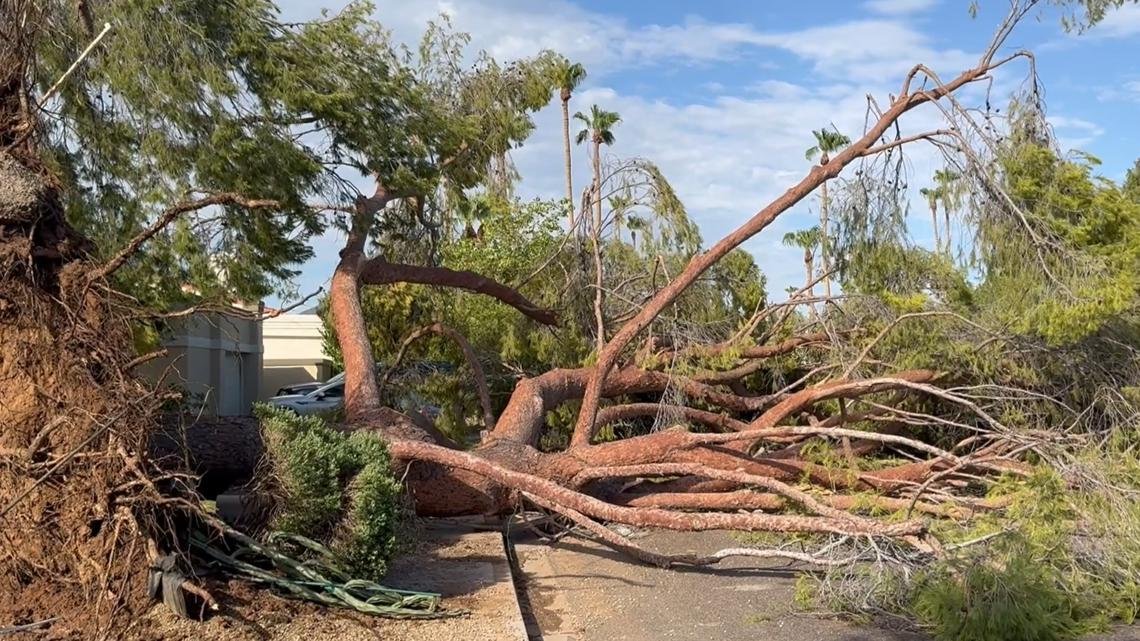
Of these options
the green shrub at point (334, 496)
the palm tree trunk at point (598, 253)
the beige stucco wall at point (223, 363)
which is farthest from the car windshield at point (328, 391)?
the green shrub at point (334, 496)

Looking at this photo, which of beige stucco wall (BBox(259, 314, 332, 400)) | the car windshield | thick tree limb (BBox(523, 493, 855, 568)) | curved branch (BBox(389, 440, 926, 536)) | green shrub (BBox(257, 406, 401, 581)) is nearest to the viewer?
green shrub (BBox(257, 406, 401, 581))

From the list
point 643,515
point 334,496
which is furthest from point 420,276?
point 334,496

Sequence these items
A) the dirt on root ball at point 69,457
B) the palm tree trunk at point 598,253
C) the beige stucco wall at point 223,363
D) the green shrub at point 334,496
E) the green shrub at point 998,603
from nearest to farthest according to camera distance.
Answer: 1. the dirt on root ball at point 69,457
2. the green shrub at point 998,603
3. the green shrub at point 334,496
4. the palm tree trunk at point 598,253
5. the beige stucco wall at point 223,363

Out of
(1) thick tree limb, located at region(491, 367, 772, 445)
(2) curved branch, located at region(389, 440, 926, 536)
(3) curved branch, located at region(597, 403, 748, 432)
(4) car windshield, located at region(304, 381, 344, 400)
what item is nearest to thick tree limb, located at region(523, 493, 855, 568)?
(2) curved branch, located at region(389, 440, 926, 536)

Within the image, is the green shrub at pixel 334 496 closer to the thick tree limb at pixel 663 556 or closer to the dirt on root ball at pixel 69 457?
the dirt on root ball at pixel 69 457

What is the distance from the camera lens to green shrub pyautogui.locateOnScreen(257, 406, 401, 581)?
25.0 feet

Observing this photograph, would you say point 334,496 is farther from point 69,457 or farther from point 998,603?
point 998,603

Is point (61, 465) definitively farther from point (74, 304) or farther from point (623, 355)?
point (623, 355)

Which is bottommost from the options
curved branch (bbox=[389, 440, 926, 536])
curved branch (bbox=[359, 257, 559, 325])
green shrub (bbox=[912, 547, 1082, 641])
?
green shrub (bbox=[912, 547, 1082, 641])

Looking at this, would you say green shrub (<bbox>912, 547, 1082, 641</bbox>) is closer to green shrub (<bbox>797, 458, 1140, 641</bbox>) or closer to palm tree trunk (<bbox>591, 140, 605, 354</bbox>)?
green shrub (<bbox>797, 458, 1140, 641</bbox>)

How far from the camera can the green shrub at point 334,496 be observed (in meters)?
7.62

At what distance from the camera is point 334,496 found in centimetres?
774

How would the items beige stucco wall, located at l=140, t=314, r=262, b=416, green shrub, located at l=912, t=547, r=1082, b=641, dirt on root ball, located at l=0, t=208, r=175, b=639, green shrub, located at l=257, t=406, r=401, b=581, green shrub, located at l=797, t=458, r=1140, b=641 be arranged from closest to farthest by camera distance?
dirt on root ball, located at l=0, t=208, r=175, b=639 < green shrub, located at l=912, t=547, r=1082, b=641 < green shrub, located at l=797, t=458, r=1140, b=641 < green shrub, located at l=257, t=406, r=401, b=581 < beige stucco wall, located at l=140, t=314, r=262, b=416

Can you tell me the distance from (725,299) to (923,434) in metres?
3.05
